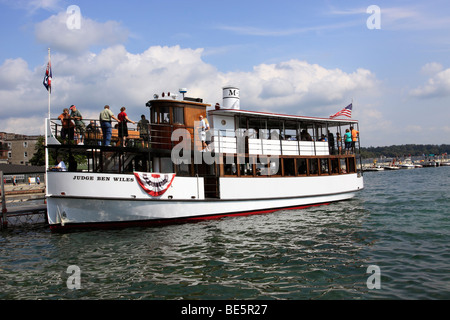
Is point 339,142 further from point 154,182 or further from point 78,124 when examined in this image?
point 78,124

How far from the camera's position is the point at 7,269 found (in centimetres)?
949

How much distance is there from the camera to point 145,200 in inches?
554

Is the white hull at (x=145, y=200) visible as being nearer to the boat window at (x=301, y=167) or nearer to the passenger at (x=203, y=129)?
the boat window at (x=301, y=167)

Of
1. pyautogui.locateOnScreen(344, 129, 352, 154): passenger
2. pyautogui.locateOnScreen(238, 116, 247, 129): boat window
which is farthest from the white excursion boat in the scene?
pyautogui.locateOnScreen(344, 129, 352, 154): passenger

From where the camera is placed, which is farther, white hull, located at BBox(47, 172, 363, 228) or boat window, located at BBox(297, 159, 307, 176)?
boat window, located at BBox(297, 159, 307, 176)

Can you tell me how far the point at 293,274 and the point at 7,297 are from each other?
6186 mm

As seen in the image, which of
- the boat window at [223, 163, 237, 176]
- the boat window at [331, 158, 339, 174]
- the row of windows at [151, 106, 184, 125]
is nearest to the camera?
Answer: the row of windows at [151, 106, 184, 125]

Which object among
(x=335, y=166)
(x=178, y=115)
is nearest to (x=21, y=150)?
(x=178, y=115)

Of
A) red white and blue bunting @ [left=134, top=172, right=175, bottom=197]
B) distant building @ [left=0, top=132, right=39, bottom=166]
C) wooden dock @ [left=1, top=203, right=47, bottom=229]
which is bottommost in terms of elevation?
wooden dock @ [left=1, top=203, right=47, bottom=229]

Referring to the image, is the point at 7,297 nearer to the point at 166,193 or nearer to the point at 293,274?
the point at 293,274

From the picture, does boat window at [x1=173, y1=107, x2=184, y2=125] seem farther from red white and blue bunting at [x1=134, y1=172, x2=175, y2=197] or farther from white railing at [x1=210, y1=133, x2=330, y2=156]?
red white and blue bunting at [x1=134, y1=172, x2=175, y2=197]

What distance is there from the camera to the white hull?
13359 mm

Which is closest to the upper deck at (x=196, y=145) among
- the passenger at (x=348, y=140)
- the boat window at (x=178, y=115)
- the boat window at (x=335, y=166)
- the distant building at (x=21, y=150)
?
the boat window at (x=178, y=115)

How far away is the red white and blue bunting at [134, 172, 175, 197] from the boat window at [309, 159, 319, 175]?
8986 mm
